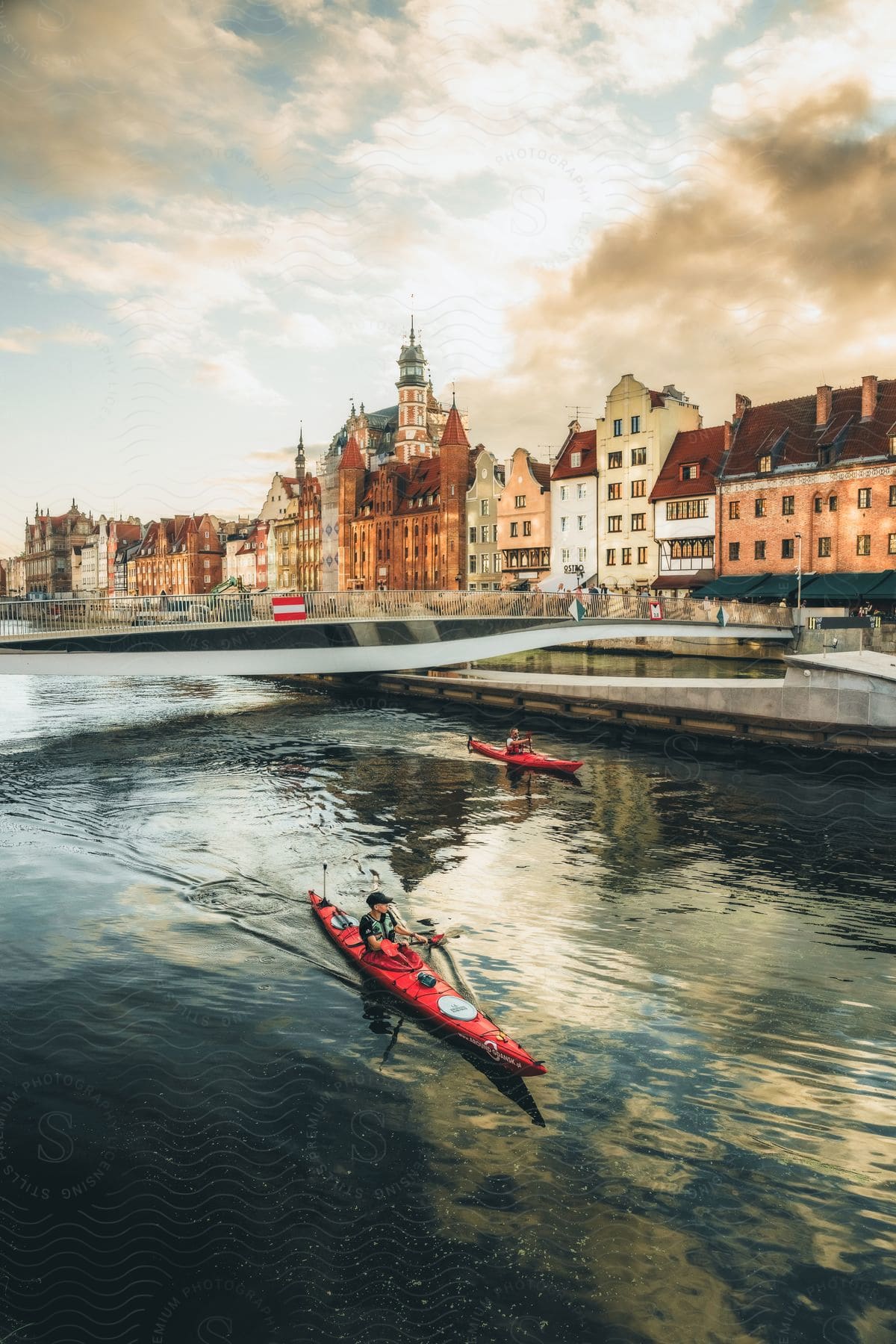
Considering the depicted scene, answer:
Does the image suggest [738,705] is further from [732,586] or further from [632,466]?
[632,466]

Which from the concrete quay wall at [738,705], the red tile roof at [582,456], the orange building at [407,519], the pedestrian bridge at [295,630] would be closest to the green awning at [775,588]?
the pedestrian bridge at [295,630]

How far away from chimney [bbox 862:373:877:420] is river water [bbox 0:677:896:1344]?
1804 inches

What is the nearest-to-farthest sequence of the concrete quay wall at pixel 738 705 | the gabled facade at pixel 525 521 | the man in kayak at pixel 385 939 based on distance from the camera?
1. the man in kayak at pixel 385 939
2. the concrete quay wall at pixel 738 705
3. the gabled facade at pixel 525 521

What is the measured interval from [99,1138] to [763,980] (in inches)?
410

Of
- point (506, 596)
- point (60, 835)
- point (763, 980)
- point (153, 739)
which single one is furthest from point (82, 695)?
point (763, 980)

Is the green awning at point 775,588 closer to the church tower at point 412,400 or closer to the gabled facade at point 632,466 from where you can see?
the gabled facade at point 632,466

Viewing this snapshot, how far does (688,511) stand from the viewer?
68.0m

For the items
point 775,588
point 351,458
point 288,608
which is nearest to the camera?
point 288,608

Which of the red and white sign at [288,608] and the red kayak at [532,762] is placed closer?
the red kayak at [532,762]

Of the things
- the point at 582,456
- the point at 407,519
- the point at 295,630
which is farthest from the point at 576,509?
the point at 295,630

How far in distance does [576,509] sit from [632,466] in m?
7.18

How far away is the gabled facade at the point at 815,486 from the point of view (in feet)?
185

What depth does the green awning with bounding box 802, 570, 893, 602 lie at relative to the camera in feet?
173

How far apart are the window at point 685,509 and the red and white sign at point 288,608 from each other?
44.7 metres
